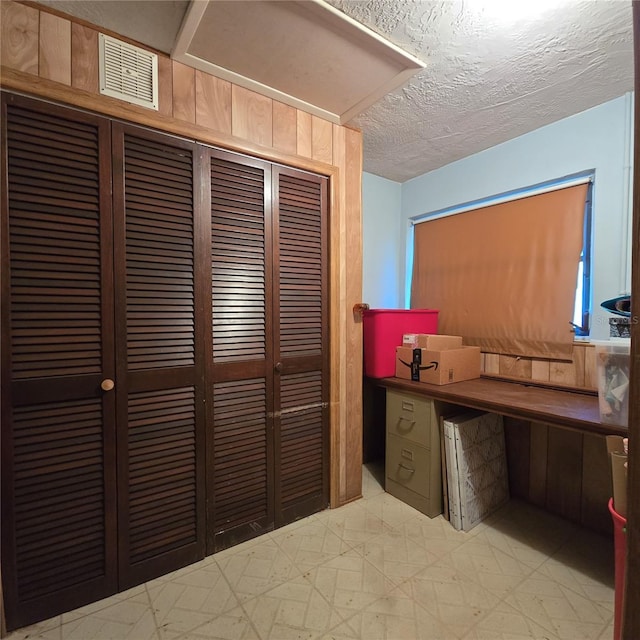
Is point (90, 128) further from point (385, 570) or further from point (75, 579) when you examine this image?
point (385, 570)

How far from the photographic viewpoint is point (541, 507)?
6.62 ft

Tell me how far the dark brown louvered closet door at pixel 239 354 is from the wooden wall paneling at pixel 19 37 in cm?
68

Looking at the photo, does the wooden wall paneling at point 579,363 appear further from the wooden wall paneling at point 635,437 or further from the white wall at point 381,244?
the wooden wall paneling at point 635,437

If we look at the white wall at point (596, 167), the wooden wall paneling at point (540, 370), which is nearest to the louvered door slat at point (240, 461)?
the wooden wall paneling at point (540, 370)

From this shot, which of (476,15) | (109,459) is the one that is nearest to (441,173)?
(476,15)

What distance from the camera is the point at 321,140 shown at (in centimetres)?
189

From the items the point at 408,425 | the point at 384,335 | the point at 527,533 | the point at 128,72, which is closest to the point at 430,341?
the point at 384,335

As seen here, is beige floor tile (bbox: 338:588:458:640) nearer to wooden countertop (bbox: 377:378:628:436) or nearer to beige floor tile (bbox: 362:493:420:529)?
beige floor tile (bbox: 362:493:420:529)

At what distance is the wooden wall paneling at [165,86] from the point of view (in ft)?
4.67

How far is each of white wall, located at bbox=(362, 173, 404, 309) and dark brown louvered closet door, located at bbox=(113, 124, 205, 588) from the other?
5.27 feet

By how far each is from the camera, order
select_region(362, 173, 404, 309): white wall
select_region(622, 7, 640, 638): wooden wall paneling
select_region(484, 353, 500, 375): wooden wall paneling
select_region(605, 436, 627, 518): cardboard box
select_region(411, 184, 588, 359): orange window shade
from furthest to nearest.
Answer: select_region(362, 173, 404, 309): white wall < select_region(484, 353, 500, 375): wooden wall paneling < select_region(411, 184, 588, 359): orange window shade < select_region(605, 436, 627, 518): cardboard box < select_region(622, 7, 640, 638): wooden wall paneling

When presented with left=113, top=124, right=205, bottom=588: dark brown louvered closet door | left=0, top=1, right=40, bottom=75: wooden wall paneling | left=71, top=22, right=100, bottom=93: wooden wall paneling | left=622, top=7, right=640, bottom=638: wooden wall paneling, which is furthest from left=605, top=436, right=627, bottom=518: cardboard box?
left=0, top=1, right=40, bottom=75: wooden wall paneling

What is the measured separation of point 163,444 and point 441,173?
2710mm

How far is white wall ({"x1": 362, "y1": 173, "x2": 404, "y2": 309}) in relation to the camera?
2793mm
